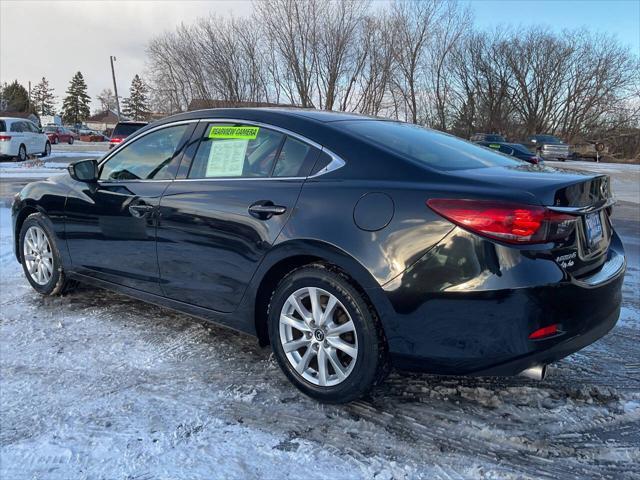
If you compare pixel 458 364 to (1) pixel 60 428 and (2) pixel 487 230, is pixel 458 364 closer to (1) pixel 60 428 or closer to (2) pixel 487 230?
(2) pixel 487 230

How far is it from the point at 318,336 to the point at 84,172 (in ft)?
7.85

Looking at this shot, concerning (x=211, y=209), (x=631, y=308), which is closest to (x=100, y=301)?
(x=211, y=209)

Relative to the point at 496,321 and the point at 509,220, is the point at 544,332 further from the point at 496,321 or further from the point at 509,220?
the point at 509,220

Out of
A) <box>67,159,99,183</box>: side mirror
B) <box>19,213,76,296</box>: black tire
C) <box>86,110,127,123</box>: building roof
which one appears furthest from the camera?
<box>86,110,127,123</box>: building roof

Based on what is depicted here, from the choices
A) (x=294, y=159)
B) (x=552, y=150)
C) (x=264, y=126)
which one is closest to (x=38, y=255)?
(x=264, y=126)

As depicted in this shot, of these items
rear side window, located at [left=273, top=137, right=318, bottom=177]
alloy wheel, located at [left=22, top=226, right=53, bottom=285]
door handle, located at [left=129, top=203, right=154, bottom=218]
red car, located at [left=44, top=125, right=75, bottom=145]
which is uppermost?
red car, located at [left=44, top=125, right=75, bottom=145]

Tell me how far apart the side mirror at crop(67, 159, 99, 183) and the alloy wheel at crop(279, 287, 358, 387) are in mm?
2104

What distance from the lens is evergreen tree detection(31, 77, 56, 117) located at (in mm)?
103500

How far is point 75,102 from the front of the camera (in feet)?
321

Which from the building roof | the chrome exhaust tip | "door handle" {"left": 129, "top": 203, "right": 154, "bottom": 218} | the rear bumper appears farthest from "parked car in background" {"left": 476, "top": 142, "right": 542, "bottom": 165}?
the building roof

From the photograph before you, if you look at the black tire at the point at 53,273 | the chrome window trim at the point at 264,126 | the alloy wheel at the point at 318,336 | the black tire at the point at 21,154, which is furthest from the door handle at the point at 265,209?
the black tire at the point at 21,154

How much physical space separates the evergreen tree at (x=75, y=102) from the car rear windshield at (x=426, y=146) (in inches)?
4180

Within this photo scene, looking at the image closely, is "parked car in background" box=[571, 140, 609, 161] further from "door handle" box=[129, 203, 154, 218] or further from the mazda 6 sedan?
"door handle" box=[129, 203, 154, 218]

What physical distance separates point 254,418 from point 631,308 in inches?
135
